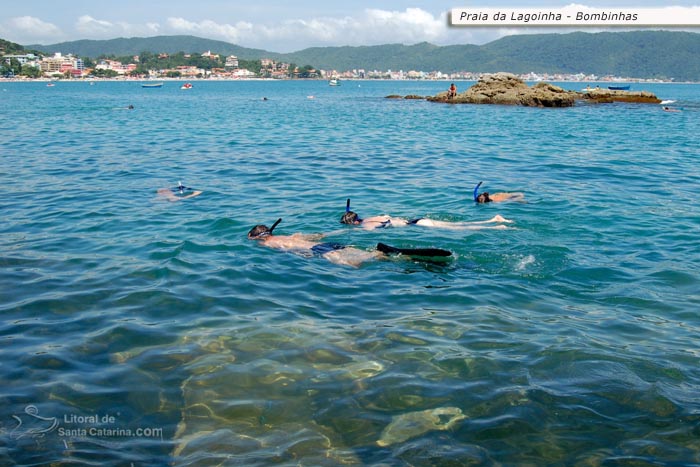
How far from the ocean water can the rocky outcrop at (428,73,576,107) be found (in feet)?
119

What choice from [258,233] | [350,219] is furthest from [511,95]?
[258,233]

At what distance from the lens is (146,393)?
6.22 meters

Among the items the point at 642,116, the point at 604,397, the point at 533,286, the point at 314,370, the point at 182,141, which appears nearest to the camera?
the point at 604,397

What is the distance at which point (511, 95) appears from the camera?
181 ft

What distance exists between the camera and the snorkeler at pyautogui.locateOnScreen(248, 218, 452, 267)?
10352 mm

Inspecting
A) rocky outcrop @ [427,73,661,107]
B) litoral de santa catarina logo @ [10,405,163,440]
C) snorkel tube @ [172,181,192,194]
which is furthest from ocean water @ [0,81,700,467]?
rocky outcrop @ [427,73,661,107]

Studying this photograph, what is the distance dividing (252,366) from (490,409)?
2844 mm

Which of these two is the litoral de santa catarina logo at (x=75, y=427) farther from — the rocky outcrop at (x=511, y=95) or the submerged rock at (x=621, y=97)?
the submerged rock at (x=621, y=97)

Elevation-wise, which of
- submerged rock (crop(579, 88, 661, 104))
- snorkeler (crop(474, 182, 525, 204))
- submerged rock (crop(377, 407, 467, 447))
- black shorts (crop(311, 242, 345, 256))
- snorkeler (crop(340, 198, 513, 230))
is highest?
submerged rock (crop(579, 88, 661, 104))

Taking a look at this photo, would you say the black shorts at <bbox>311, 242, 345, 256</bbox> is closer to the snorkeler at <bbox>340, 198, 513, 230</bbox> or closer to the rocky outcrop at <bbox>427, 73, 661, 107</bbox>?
the snorkeler at <bbox>340, 198, 513, 230</bbox>

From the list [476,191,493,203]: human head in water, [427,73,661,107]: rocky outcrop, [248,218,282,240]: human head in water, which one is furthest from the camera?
[427,73,661,107]: rocky outcrop

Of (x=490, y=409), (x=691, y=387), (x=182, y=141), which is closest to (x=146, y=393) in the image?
(x=490, y=409)

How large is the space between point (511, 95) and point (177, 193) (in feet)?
151

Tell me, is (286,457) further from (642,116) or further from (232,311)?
(642,116)
